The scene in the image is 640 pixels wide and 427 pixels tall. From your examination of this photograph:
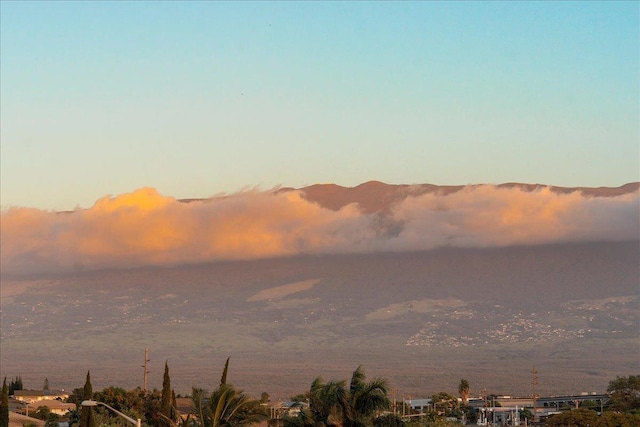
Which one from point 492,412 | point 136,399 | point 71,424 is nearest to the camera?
point 71,424

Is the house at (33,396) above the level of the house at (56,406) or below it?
below

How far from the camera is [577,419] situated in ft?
332

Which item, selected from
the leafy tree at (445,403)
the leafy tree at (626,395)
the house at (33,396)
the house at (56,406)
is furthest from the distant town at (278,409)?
the leafy tree at (445,403)

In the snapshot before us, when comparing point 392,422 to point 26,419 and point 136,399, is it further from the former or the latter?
point 26,419

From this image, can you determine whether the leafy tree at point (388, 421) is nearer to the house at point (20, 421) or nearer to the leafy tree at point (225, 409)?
the leafy tree at point (225, 409)

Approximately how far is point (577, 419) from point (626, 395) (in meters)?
46.0

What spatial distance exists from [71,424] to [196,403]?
90.0 feet

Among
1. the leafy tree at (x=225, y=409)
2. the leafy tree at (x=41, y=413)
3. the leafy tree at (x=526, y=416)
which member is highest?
the leafy tree at (x=225, y=409)

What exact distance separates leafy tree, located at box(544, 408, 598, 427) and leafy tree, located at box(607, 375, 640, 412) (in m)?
39.7

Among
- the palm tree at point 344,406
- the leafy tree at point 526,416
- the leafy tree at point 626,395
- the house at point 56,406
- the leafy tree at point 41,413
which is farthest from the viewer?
the leafy tree at point 526,416

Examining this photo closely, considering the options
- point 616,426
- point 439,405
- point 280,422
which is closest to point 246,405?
point 280,422

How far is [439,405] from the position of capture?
167 m

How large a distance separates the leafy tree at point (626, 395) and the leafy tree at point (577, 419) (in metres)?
39.7

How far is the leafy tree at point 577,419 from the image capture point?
100312mm
